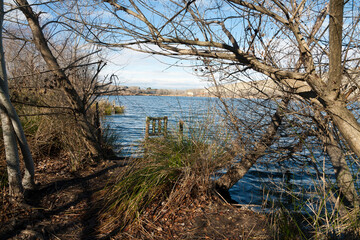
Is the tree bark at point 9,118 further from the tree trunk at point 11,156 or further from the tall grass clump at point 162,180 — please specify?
the tall grass clump at point 162,180

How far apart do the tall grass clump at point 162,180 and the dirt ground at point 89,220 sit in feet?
0.55

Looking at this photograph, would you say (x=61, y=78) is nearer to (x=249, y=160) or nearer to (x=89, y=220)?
(x=89, y=220)

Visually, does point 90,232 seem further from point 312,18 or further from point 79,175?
point 312,18

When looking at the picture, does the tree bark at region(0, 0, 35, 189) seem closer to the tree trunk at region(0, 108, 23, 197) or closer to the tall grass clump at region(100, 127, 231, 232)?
the tree trunk at region(0, 108, 23, 197)

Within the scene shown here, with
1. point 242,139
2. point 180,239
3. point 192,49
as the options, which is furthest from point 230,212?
point 192,49

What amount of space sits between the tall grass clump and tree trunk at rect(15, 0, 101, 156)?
152 cm

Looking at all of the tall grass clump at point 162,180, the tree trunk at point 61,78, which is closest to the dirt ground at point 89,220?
the tall grass clump at point 162,180

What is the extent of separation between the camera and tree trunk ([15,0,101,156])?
508 centimetres

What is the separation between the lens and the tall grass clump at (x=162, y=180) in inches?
153

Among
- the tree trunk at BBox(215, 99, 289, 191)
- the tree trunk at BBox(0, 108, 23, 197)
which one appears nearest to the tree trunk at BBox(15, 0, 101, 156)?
the tree trunk at BBox(0, 108, 23, 197)

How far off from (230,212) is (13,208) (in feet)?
10.4

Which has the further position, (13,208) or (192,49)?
(13,208)

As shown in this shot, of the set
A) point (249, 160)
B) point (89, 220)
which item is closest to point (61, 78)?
point (89, 220)

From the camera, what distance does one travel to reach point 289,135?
4754 mm
